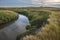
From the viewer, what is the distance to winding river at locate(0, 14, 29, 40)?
1.07m

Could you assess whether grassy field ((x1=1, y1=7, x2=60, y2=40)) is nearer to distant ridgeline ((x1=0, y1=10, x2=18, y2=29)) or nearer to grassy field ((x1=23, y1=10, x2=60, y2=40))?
grassy field ((x1=23, y1=10, x2=60, y2=40))

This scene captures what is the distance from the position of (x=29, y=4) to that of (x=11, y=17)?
1.08ft

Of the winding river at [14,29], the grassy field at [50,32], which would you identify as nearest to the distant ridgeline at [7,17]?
the winding river at [14,29]

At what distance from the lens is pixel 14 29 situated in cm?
114

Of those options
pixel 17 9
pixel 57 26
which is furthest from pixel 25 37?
pixel 17 9

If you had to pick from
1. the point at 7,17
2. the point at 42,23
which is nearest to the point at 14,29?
the point at 7,17

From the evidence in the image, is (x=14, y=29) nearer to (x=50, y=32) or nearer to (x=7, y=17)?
(x=7, y=17)

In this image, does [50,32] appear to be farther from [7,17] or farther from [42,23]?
[7,17]

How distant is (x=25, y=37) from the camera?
1.04 m

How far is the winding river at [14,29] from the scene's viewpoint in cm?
107

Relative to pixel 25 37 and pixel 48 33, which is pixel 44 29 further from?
pixel 25 37

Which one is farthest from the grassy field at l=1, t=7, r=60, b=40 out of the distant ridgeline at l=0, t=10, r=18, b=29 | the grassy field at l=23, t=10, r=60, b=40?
the distant ridgeline at l=0, t=10, r=18, b=29

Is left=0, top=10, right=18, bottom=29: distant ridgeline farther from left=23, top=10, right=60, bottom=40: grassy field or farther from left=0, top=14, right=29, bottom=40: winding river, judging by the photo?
left=23, top=10, right=60, bottom=40: grassy field

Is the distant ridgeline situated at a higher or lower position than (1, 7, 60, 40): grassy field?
higher
